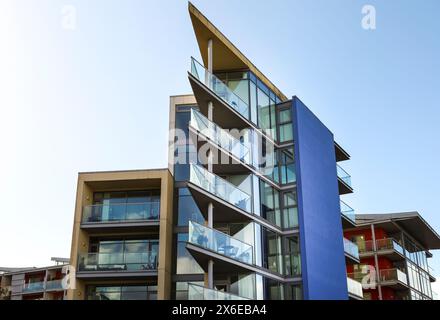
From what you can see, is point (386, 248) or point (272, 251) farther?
point (386, 248)

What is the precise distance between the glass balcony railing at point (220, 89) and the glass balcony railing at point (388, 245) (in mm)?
21283

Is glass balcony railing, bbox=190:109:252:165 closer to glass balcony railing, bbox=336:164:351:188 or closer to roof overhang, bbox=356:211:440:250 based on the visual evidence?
glass balcony railing, bbox=336:164:351:188

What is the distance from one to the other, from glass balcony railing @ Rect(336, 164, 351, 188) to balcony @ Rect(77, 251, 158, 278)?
12.2 m

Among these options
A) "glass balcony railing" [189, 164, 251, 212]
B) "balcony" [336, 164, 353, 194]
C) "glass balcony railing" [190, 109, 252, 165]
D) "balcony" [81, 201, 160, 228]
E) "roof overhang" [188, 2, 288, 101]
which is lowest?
"glass balcony railing" [189, 164, 251, 212]

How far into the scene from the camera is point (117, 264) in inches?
1103

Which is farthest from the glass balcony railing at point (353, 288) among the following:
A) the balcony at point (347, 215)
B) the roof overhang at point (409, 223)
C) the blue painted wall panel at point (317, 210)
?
the roof overhang at point (409, 223)

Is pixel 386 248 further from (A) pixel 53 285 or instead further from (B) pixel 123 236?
(A) pixel 53 285

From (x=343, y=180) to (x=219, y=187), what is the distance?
12741mm

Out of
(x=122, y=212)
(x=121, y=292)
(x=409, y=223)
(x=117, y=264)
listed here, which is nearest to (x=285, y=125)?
(x=122, y=212)

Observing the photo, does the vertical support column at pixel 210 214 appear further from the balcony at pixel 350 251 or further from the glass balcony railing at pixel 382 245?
the glass balcony railing at pixel 382 245

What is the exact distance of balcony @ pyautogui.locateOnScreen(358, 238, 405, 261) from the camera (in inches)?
1658

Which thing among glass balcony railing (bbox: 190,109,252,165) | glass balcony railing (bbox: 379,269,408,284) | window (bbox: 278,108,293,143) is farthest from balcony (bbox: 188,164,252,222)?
glass balcony railing (bbox: 379,269,408,284)
